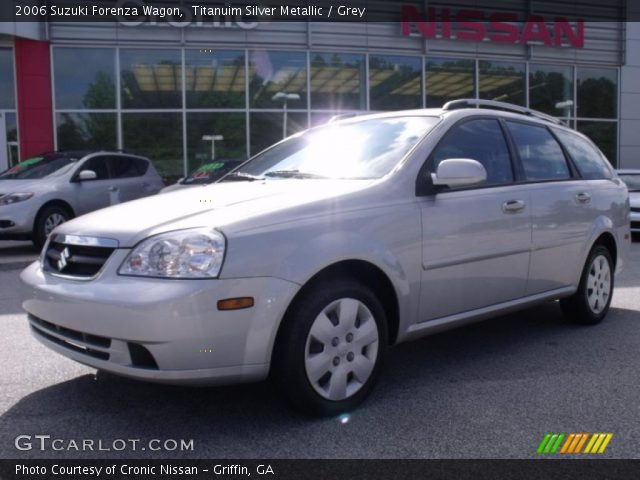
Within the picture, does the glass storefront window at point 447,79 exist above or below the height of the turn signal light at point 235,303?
above

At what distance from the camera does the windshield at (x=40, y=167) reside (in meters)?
10.3

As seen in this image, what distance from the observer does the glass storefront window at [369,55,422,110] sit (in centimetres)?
1728

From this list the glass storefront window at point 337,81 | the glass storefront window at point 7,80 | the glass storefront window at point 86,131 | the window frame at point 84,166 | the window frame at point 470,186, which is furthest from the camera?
the glass storefront window at point 337,81

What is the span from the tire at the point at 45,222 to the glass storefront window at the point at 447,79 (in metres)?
10.9

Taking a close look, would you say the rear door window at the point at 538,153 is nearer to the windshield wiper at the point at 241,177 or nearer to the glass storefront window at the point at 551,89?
the windshield wiper at the point at 241,177

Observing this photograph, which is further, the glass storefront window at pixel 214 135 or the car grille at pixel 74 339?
the glass storefront window at pixel 214 135

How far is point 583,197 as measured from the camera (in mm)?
4859

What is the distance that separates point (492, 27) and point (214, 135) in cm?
823

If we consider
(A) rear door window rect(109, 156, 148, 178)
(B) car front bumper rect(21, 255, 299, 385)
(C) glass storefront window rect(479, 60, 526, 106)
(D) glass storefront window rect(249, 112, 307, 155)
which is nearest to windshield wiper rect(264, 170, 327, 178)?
(B) car front bumper rect(21, 255, 299, 385)

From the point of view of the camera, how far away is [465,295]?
151 inches

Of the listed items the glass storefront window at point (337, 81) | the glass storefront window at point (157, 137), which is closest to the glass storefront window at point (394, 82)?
the glass storefront window at point (337, 81)

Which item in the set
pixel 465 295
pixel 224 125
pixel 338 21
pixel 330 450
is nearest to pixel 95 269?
pixel 330 450

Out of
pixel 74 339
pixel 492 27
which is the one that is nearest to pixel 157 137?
pixel 492 27

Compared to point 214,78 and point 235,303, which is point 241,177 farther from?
point 214,78
